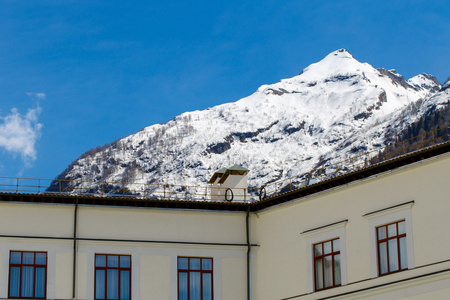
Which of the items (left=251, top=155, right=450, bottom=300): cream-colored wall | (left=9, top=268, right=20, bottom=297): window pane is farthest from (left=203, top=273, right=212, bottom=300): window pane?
(left=9, top=268, right=20, bottom=297): window pane

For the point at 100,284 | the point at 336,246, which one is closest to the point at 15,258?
the point at 100,284

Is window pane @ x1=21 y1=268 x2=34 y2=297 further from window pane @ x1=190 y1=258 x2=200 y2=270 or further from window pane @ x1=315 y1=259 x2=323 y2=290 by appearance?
window pane @ x1=315 y1=259 x2=323 y2=290

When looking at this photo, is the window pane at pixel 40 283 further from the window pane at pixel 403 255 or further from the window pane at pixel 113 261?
the window pane at pixel 403 255

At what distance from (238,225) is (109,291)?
7.42 metres

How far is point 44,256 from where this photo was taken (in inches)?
1549

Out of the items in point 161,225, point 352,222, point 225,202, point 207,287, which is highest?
point 225,202

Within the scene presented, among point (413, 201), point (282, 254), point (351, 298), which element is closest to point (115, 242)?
point (282, 254)

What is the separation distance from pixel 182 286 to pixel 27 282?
292 inches

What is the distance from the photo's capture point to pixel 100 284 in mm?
39781

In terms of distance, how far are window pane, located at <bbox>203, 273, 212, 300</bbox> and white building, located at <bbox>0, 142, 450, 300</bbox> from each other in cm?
5

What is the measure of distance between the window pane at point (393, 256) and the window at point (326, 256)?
8.59ft

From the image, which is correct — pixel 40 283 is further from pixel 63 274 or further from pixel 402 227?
pixel 402 227

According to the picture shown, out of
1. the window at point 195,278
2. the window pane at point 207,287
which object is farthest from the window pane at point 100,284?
the window pane at point 207,287

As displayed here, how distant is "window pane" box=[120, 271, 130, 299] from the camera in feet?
131
